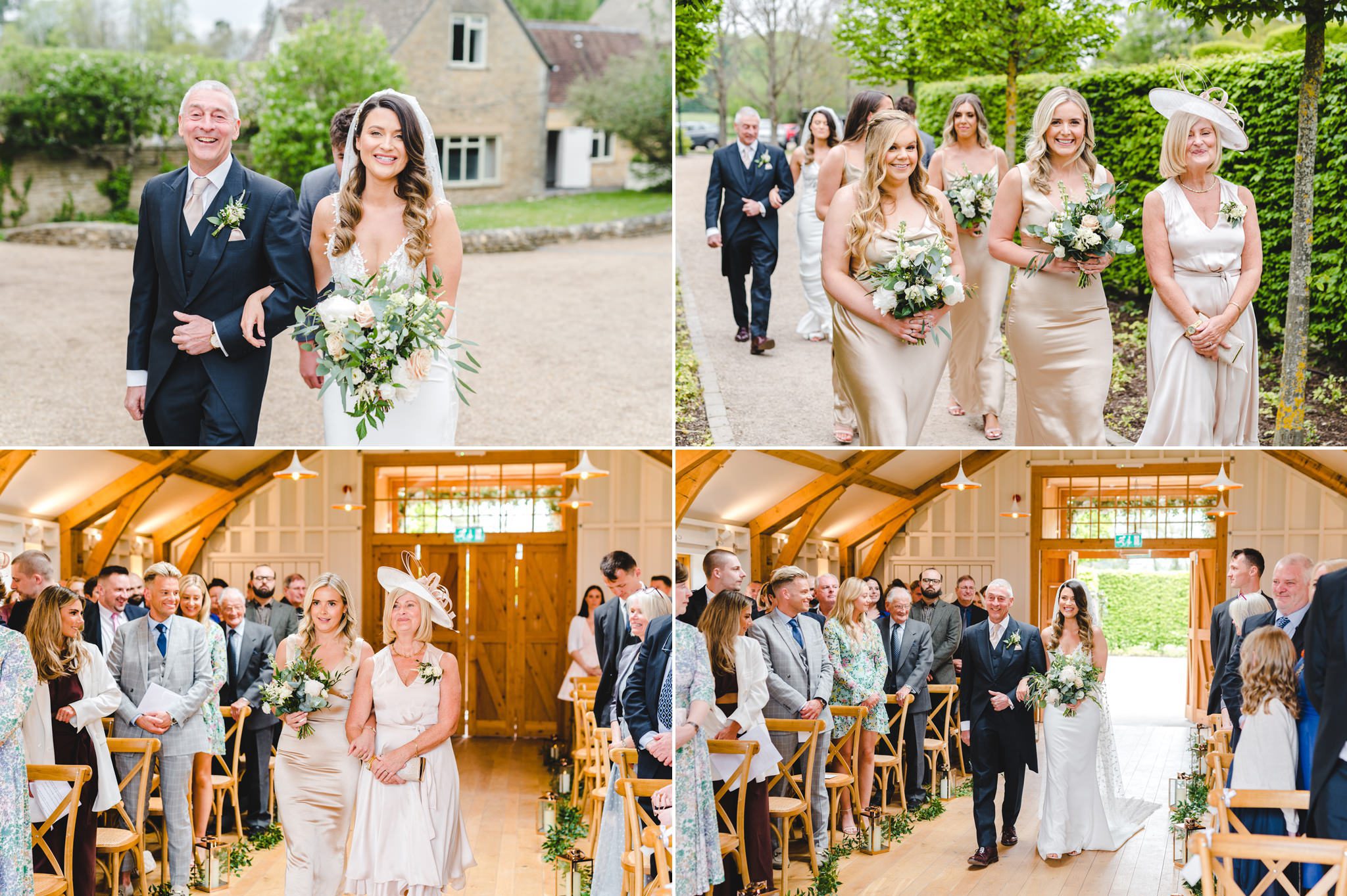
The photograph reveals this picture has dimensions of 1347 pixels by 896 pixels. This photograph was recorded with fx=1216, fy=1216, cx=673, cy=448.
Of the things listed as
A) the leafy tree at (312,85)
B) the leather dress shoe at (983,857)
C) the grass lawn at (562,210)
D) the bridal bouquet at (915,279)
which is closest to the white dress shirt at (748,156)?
the bridal bouquet at (915,279)

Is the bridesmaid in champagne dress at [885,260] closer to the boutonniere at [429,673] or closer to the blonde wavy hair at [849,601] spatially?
the blonde wavy hair at [849,601]

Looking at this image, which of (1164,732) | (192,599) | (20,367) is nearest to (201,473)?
(192,599)

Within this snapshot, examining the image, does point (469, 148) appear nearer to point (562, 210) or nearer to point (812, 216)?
point (562, 210)

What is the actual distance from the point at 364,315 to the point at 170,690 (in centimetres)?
202

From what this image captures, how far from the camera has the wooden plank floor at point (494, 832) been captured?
187 inches

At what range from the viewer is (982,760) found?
480cm

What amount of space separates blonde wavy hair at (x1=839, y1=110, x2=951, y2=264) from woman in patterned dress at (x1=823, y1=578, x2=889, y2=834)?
1.37 m

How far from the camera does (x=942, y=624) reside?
4789 mm

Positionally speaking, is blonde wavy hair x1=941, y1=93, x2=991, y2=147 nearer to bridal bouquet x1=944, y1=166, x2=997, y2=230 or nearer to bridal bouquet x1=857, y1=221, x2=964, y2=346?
bridal bouquet x1=944, y1=166, x2=997, y2=230

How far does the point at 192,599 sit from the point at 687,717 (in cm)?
203

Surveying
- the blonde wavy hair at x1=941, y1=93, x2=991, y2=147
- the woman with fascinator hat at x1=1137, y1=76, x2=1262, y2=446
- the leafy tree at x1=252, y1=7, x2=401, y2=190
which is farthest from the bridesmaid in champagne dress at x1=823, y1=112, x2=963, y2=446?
the leafy tree at x1=252, y1=7, x2=401, y2=190

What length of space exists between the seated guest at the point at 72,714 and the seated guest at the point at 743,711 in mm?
2378

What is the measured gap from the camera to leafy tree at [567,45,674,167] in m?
22.9

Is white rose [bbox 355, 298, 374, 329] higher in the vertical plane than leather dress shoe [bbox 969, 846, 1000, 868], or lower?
higher
